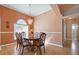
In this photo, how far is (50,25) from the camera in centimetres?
488

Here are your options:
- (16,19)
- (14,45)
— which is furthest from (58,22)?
(14,45)

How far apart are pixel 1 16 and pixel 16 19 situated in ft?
2.20

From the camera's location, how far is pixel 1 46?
4047 mm

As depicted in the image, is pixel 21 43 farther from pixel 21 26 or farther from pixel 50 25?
pixel 50 25

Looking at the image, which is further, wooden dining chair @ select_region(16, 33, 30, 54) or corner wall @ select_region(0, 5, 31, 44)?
corner wall @ select_region(0, 5, 31, 44)

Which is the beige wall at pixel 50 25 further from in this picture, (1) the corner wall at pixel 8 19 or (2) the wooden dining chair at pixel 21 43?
(2) the wooden dining chair at pixel 21 43

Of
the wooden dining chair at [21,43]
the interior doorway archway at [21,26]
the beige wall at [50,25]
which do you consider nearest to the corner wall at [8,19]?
the interior doorway archway at [21,26]

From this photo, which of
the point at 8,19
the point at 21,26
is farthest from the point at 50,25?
the point at 8,19

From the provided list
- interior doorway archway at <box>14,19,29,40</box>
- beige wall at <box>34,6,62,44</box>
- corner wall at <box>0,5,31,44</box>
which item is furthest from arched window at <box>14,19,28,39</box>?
beige wall at <box>34,6,62,44</box>

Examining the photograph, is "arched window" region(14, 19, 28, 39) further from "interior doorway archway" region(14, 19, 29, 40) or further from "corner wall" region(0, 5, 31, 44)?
"corner wall" region(0, 5, 31, 44)

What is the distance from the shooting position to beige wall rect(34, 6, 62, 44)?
4.49m
